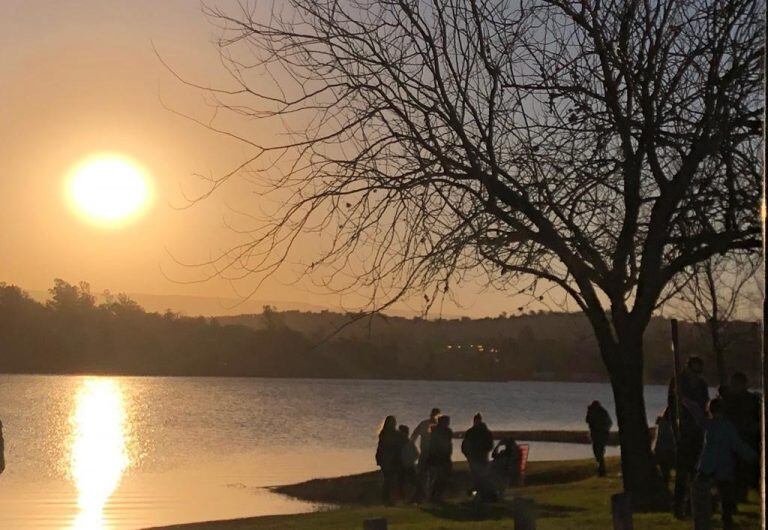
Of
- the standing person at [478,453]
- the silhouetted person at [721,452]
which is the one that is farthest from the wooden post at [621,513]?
the standing person at [478,453]

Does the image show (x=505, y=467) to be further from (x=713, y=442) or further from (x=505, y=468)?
(x=713, y=442)

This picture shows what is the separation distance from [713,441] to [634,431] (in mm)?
3331

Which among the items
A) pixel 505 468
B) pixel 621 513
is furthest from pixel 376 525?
pixel 505 468

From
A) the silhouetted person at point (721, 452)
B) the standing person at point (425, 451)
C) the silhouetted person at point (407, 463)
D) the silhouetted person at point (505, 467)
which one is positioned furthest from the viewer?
the silhouetted person at point (407, 463)

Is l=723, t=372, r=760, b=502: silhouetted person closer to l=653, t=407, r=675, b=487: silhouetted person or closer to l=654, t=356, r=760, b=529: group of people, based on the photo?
l=654, t=356, r=760, b=529: group of people

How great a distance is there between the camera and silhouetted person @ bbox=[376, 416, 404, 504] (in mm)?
24212

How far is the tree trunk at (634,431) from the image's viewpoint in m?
18.1

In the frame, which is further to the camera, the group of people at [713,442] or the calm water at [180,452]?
the calm water at [180,452]

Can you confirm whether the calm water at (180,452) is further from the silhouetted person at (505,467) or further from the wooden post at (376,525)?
the wooden post at (376,525)

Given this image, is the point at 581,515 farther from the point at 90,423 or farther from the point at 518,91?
the point at 90,423

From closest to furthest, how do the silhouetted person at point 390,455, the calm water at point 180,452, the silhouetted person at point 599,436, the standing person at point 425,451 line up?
the standing person at point 425,451, the silhouetted person at point 390,455, the silhouetted person at point 599,436, the calm water at point 180,452

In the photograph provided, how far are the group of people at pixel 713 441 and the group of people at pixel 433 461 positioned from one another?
4896 millimetres

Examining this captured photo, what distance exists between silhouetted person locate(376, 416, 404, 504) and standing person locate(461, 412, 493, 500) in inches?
56.9

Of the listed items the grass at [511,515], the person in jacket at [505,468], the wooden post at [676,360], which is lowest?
the grass at [511,515]
